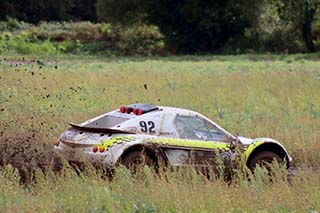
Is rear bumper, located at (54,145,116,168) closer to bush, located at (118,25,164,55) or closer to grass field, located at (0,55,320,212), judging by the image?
grass field, located at (0,55,320,212)

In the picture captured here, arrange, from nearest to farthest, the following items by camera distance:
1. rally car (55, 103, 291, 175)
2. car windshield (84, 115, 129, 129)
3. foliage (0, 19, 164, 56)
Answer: rally car (55, 103, 291, 175)
car windshield (84, 115, 129, 129)
foliage (0, 19, 164, 56)

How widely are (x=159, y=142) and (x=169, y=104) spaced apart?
9.20 metres

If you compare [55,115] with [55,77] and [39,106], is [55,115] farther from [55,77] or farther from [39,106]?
[55,77]

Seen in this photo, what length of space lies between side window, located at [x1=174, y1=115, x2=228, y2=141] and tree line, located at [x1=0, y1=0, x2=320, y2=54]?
44464mm

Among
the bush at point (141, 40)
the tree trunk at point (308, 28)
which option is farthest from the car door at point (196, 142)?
the tree trunk at point (308, 28)

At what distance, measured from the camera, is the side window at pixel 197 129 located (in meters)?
14.1

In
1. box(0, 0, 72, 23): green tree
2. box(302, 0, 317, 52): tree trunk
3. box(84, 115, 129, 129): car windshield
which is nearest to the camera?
box(84, 115, 129, 129): car windshield

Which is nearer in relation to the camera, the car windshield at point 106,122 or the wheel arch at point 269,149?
the car windshield at point 106,122

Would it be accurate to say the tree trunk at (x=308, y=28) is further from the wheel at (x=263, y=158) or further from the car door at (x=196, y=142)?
the car door at (x=196, y=142)

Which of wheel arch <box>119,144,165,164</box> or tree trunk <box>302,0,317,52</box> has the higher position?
tree trunk <box>302,0,317,52</box>

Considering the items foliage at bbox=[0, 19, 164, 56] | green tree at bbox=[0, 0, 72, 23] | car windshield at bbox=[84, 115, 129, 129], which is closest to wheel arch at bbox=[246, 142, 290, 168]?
car windshield at bbox=[84, 115, 129, 129]

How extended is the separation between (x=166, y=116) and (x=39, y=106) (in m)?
8.33

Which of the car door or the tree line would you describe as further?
the tree line

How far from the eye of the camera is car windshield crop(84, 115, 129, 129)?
14.1 meters
